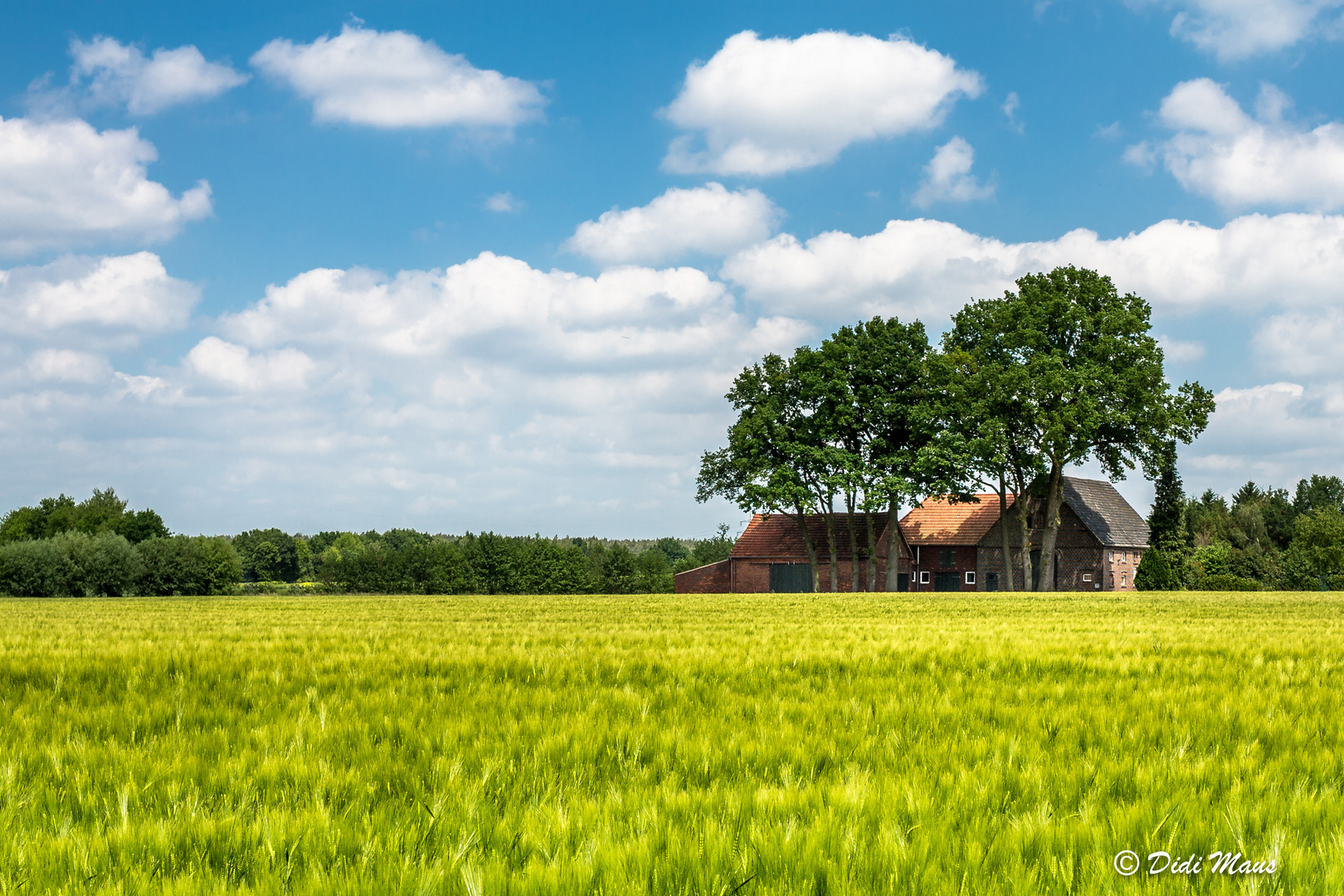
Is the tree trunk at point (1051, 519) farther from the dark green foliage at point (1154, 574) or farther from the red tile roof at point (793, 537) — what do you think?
the red tile roof at point (793, 537)

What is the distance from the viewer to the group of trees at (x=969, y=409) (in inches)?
1992

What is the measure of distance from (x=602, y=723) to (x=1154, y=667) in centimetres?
580

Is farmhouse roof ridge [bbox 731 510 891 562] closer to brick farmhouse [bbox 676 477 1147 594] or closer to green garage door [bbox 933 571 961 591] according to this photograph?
brick farmhouse [bbox 676 477 1147 594]

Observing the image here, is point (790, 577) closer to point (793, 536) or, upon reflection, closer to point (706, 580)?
point (793, 536)

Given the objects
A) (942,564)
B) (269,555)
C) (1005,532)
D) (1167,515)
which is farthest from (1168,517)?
(269,555)

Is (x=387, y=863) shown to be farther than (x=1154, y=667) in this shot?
No

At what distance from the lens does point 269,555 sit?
180 meters

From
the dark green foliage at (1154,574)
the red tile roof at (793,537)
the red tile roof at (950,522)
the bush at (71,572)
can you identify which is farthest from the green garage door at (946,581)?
the bush at (71,572)

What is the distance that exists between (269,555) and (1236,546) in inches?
6549

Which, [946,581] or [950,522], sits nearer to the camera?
[946,581]

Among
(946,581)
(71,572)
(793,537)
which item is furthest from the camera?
(793,537)

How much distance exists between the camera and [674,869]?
2.53m

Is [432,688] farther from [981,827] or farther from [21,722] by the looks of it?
[981,827]

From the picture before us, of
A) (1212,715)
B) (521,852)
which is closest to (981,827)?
(521,852)
